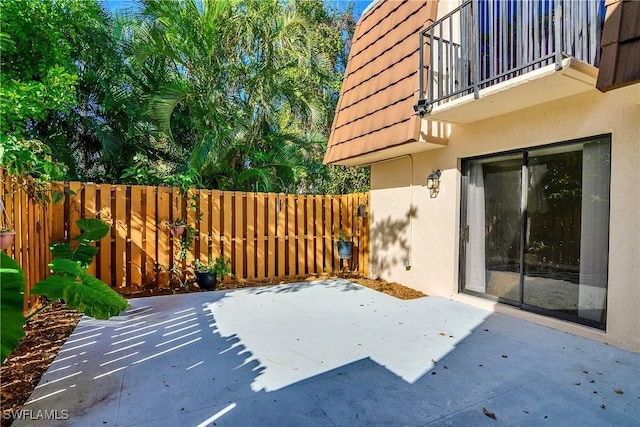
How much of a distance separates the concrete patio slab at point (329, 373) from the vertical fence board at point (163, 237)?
1537 millimetres

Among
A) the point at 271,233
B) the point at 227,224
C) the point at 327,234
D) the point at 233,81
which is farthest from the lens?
the point at 233,81

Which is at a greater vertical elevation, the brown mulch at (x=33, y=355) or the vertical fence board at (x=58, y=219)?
the vertical fence board at (x=58, y=219)

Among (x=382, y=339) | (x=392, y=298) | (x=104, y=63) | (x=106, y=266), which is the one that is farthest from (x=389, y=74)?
(x=104, y=63)

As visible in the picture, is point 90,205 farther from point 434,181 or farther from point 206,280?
point 434,181

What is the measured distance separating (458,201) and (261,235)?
3749mm

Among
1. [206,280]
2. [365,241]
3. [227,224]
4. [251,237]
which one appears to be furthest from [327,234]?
[206,280]

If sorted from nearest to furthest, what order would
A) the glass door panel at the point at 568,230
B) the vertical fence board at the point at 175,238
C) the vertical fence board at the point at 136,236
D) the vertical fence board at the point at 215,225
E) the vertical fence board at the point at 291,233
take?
the glass door panel at the point at 568,230, the vertical fence board at the point at 136,236, the vertical fence board at the point at 175,238, the vertical fence board at the point at 215,225, the vertical fence board at the point at 291,233

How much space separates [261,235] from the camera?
6.80 m

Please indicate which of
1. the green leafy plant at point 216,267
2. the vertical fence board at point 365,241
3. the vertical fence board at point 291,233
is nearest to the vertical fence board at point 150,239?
the green leafy plant at point 216,267

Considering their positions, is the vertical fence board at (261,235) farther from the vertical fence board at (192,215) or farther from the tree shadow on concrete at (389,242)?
the tree shadow on concrete at (389,242)

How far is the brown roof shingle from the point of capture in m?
5.25

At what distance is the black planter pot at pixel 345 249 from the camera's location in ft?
23.4

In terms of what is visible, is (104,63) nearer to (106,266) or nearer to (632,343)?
(106,266)

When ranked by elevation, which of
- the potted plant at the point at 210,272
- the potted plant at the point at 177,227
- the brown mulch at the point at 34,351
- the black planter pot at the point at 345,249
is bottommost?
the brown mulch at the point at 34,351
